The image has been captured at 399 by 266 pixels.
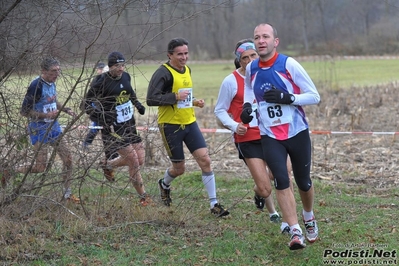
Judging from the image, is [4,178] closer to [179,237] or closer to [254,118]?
[179,237]

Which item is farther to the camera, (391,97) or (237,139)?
(391,97)

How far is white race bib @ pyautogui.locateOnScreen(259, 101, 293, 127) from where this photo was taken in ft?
21.1

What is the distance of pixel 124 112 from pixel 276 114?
2.89m

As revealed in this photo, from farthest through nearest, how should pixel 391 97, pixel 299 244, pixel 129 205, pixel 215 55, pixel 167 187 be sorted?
Result: 1. pixel 215 55
2. pixel 391 97
3. pixel 167 187
4. pixel 129 205
5. pixel 299 244

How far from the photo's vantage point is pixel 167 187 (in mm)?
8867

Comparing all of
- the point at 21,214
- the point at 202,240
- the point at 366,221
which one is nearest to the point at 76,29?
the point at 21,214

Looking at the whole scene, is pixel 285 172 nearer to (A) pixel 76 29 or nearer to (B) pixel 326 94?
(A) pixel 76 29

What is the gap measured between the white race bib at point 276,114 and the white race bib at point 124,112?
8.98 feet

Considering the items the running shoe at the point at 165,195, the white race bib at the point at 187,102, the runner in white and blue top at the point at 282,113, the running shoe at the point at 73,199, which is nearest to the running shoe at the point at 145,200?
the running shoe at the point at 165,195

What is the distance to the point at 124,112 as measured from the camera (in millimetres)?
8797

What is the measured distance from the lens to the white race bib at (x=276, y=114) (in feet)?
21.1

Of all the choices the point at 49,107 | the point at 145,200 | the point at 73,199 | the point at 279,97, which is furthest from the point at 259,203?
the point at 49,107

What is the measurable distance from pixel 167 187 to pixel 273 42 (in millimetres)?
3009

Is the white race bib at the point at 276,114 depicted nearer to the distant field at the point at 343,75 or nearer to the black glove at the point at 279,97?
the black glove at the point at 279,97
